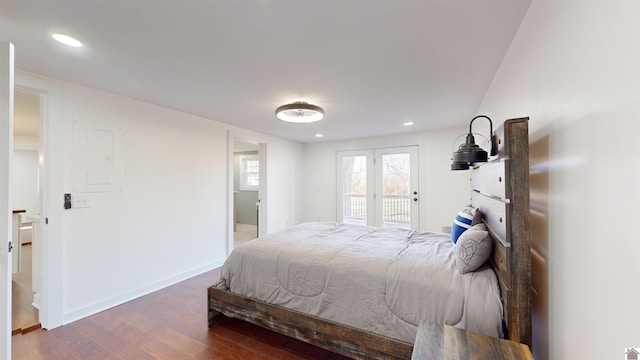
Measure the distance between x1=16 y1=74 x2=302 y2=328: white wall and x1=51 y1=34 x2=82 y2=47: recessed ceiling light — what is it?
87cm

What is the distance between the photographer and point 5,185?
53.0 inches

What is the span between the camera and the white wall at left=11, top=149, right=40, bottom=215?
18.0 ft

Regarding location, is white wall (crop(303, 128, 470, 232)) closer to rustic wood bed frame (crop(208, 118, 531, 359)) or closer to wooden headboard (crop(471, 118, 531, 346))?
rustic wood bed frame (crop(208, 118, 531, 359))

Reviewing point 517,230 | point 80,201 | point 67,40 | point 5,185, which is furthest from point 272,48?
point 80,201

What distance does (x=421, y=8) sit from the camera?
138 cm

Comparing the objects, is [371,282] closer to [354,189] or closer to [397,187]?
[397,187]

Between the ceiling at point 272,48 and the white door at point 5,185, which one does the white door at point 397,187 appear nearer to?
the ceiling at point 272,48

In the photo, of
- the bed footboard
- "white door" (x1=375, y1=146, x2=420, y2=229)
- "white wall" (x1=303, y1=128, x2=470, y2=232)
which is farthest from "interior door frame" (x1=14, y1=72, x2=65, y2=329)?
"white door" (x1=375, y1=146, x2=420, y2=229)

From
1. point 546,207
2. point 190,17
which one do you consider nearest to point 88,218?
point 190,17

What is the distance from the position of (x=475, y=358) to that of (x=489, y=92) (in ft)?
8.01

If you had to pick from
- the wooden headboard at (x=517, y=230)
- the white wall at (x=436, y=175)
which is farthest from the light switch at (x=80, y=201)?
the white wall at (x=436, y=175)

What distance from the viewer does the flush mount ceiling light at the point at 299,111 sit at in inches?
104

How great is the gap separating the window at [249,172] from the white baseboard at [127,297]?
10.0 ft

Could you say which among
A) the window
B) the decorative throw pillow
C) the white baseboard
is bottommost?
the white baseboard
